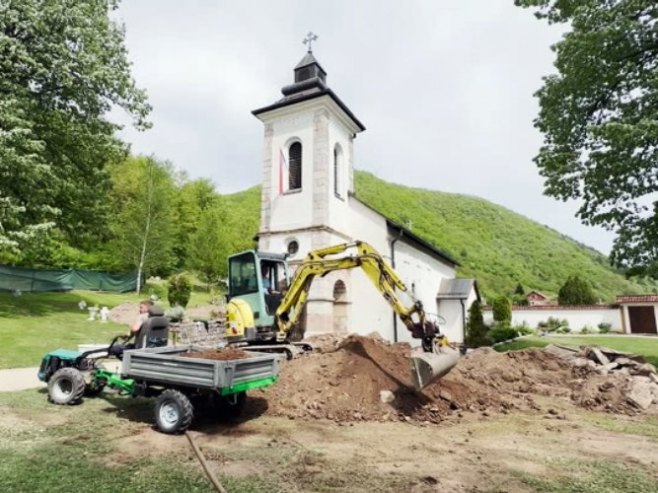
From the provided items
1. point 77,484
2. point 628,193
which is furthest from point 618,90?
point 77,484

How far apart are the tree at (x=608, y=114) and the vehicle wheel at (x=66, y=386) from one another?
13.2 meters

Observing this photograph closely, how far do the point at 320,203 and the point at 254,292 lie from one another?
6.53m

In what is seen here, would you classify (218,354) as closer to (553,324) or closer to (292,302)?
(292,302)

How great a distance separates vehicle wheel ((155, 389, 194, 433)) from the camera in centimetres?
570

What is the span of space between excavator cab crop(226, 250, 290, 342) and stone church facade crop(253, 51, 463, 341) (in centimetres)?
450

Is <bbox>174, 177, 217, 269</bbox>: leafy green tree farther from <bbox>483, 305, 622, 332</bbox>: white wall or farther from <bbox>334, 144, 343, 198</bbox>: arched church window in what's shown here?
<bbox>483, 305, 622, 332</bbox>: white wall

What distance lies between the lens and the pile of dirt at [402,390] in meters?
7.12

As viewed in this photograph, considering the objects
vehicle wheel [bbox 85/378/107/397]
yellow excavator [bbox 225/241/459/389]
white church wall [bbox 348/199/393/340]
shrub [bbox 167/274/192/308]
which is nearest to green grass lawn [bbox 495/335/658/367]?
white church wall [bbox 348/199/393/340]

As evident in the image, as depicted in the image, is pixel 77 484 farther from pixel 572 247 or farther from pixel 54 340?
pixel 572 247

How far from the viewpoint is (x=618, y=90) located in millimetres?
12922

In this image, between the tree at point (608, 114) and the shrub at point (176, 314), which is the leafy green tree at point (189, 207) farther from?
the tree at point (608, 114)

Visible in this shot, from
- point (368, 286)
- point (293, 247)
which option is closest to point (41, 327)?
point (293, 247)

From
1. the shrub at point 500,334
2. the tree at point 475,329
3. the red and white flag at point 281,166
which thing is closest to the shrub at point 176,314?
the red and white flag at point 281,166

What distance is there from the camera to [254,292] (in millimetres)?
10703
